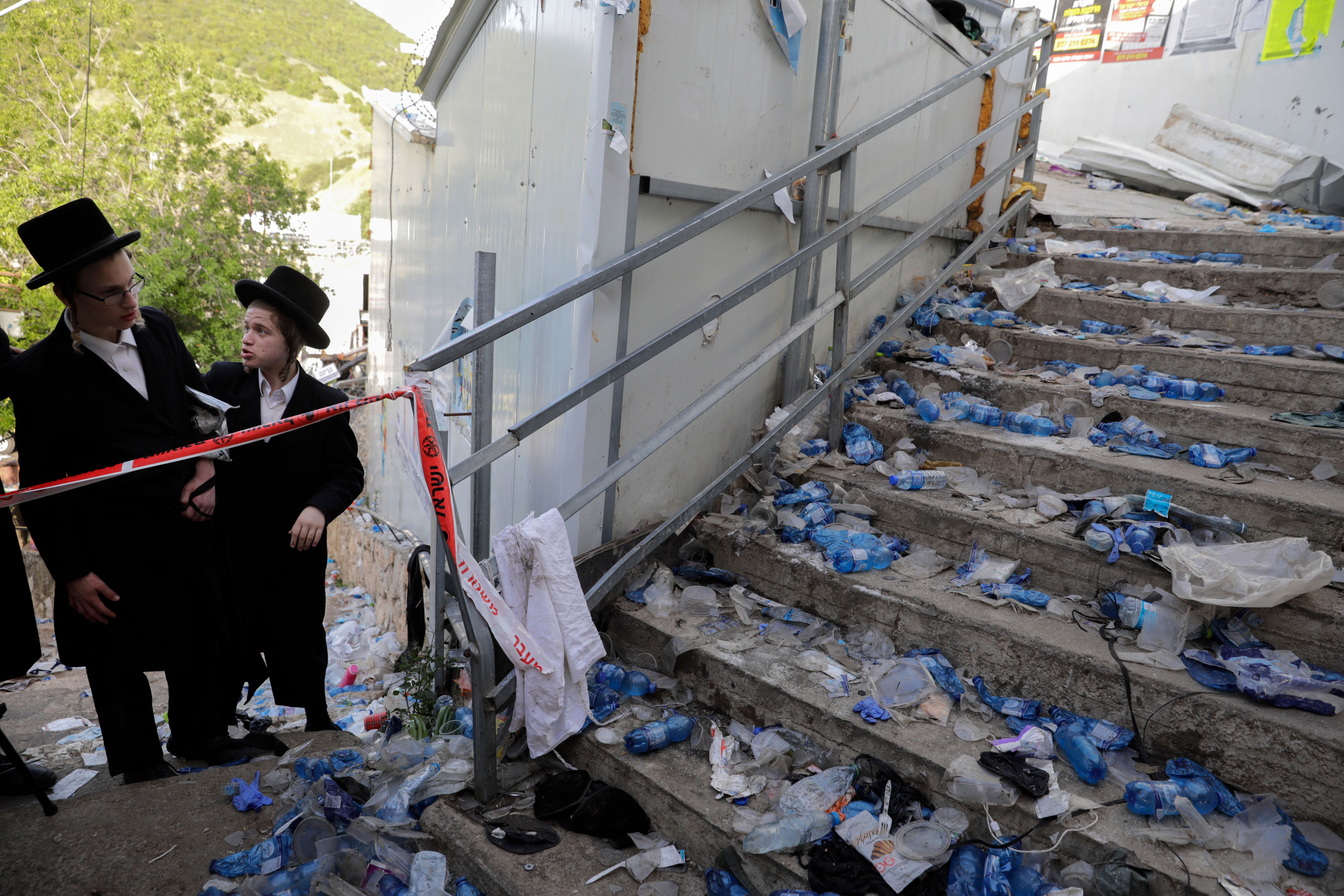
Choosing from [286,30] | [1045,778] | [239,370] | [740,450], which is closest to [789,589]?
[740,450]

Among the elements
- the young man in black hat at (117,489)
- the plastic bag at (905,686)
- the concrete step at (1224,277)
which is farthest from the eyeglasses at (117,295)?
the concrete step at (1224,277)

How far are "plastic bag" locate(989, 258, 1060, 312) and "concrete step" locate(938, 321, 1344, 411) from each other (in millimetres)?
346

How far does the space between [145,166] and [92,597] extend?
25627mm

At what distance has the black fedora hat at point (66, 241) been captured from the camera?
210 centimetres

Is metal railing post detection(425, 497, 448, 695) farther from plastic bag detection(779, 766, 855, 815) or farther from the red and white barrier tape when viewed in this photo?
plastic bag detection(779, 766, 855, 815)

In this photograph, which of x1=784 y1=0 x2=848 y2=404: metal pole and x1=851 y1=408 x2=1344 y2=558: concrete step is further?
x1=784 y1=0 x2=848 y2=404: metal pole

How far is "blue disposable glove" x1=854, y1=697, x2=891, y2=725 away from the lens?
2.22 metres

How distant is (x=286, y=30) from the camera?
7331 cm

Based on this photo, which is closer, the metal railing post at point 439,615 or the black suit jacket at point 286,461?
the black suit jacket at point 286,461

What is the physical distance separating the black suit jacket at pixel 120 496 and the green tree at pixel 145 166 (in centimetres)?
1865

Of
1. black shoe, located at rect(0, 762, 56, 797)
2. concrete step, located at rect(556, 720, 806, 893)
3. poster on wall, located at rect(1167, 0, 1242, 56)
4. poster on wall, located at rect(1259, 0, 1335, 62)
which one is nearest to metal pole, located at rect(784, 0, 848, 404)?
concrete step, located at rect(556, 720, 806, 893)

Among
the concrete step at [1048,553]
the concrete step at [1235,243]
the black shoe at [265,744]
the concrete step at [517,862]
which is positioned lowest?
the black shoe at [265,744]

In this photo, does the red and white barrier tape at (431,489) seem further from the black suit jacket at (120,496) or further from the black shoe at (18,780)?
the black shoe at (18,780)

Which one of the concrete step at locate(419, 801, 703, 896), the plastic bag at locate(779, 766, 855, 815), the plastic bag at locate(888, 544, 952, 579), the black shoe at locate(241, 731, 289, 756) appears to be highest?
the plastic bag at locate(888, 544, 952, 579)
